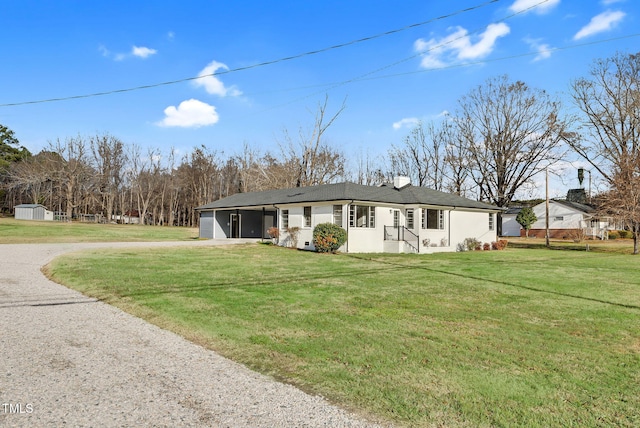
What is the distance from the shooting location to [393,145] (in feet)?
164

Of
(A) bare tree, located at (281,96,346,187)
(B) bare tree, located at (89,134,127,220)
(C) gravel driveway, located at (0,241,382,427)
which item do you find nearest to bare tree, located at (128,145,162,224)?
(B) bare tree, located at (89,134,127,220)

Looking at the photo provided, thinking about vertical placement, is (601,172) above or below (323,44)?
below

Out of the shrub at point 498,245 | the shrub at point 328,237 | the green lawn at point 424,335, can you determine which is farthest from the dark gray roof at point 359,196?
the green lawn at point 424,335

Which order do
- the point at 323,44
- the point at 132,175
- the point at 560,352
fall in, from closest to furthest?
the point at 560,352, the point at 323,44, the point at 132,175

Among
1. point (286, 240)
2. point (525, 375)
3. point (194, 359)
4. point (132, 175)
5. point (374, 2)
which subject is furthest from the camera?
point (132, 175)

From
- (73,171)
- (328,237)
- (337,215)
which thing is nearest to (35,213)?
(73,171)

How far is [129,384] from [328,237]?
1744cm

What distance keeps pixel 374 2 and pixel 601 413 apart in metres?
13.0

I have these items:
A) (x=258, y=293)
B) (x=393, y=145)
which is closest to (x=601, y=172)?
(x=393, y=145)

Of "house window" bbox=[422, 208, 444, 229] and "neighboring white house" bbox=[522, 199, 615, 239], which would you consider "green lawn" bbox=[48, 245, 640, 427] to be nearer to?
"house window" bbox=[422, 208, 444, 229]

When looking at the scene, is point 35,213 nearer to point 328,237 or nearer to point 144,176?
point 144,176

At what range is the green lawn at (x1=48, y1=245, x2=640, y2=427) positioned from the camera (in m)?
3.67

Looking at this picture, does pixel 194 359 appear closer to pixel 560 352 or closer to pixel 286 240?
pixel 560 352

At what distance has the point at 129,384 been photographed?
13.0 ft
